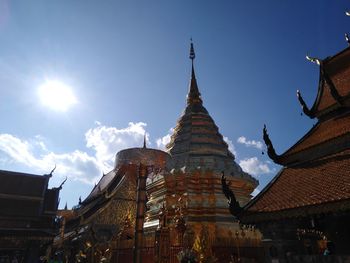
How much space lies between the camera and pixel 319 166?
8375mm

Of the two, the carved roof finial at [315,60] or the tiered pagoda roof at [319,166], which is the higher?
the carved roof finial at [315,60]

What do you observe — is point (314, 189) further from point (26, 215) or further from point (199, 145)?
point (26, 215)

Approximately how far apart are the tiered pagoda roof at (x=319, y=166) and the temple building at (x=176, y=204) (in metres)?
3.47

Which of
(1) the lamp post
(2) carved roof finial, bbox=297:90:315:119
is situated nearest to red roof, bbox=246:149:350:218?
(2) carved roof finial, bbox=297:90:315:119

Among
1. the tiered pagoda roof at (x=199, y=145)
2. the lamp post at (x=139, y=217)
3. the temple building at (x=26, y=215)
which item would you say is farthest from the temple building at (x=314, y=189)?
the temple building at (x=26, y=215)

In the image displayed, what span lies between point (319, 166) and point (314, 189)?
1211 mm

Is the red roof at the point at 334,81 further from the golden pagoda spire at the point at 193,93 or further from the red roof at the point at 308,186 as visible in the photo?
the golden pagoda spire at the point at 193,93

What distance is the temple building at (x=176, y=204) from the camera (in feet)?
37.1

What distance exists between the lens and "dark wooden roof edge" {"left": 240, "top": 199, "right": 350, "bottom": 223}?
20.7 feet

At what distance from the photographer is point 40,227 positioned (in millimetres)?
25453

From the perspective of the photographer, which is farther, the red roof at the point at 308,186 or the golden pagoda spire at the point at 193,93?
the golden pagoda spire at the point at 193,93

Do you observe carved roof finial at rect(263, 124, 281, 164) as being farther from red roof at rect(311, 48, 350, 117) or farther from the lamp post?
the lamp post

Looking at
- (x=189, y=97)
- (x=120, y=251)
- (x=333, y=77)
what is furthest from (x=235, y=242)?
(x=189, y=97)

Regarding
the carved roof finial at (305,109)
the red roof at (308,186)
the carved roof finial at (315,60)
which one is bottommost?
the red roof at (308,186)
